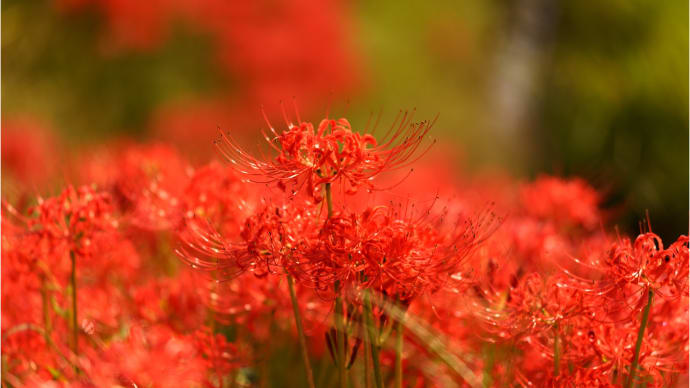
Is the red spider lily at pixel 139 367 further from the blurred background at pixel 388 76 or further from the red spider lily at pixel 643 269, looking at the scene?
the blurred background at pixel 388 76

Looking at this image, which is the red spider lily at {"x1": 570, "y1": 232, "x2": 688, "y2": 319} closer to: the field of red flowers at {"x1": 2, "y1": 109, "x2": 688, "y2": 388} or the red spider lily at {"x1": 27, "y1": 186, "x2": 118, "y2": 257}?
the field of red flowers at {"x1": 2, "y1": 109, "x2": 688, "y2": 388}

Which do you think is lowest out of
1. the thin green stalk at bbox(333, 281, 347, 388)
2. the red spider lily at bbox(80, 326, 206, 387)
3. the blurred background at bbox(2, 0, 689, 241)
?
the red spider lily at bbox(80, 326, 206, 387)

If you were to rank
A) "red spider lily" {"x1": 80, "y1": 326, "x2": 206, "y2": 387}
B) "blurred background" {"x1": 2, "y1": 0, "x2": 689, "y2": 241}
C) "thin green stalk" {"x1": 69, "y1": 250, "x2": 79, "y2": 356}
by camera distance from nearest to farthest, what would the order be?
"red spider lily" {"x1": 80, "y1": 326, "x2": 206, "y2": 387} → "thin green stalk" {"x1": 69, "y1": 250, "x2": 79, "y2": 356} → "blurred background" {"x1": 2, "y1": 0, "x2": 689, "y2": 241}

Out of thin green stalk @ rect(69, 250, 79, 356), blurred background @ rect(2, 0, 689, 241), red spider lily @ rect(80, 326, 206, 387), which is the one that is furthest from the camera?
blurred background @ rect(2, 0, 689, 241)

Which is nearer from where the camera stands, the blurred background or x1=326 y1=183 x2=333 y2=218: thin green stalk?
x1=326 y1=183 x2=333 y2=218: thin green stalk

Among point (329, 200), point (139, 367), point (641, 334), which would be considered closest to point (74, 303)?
point (139, 367)

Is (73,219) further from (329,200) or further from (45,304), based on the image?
(329,200)

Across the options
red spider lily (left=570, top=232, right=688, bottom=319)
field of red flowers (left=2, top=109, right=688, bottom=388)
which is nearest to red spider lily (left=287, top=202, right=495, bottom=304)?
field of red flowers (left=2, top=109, right=688, bottom=388)

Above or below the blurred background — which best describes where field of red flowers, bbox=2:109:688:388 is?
below
